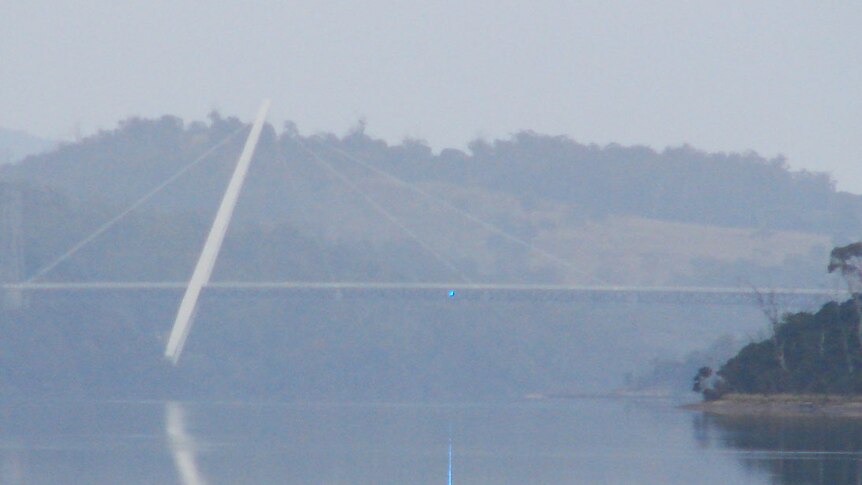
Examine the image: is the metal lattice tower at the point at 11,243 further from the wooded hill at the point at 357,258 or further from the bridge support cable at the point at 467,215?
the bridge support cable at the point at 467,215

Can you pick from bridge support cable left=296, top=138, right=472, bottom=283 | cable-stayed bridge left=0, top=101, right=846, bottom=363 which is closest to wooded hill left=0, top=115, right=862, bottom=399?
bridge support cable left=296, top=138, right=472, bottom=283

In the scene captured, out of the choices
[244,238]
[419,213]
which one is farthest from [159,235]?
[419,213]

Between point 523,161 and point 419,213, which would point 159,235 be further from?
point 523,161

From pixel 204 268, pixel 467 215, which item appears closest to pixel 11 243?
pixel 204 268

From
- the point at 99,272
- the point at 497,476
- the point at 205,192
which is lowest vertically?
the point at 497,476

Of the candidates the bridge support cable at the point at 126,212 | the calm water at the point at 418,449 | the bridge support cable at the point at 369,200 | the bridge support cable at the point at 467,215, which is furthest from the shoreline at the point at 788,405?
the bridge support cable at the point at 467,215

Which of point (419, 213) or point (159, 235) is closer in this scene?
point (159, 235)

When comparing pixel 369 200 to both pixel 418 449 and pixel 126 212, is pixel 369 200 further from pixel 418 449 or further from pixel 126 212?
pixel 418 449

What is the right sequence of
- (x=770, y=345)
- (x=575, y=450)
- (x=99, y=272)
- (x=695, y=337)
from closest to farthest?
(x=575, y=450)
(x=770, y=345)
(x=99, y=272)
(x=695, y=337)
